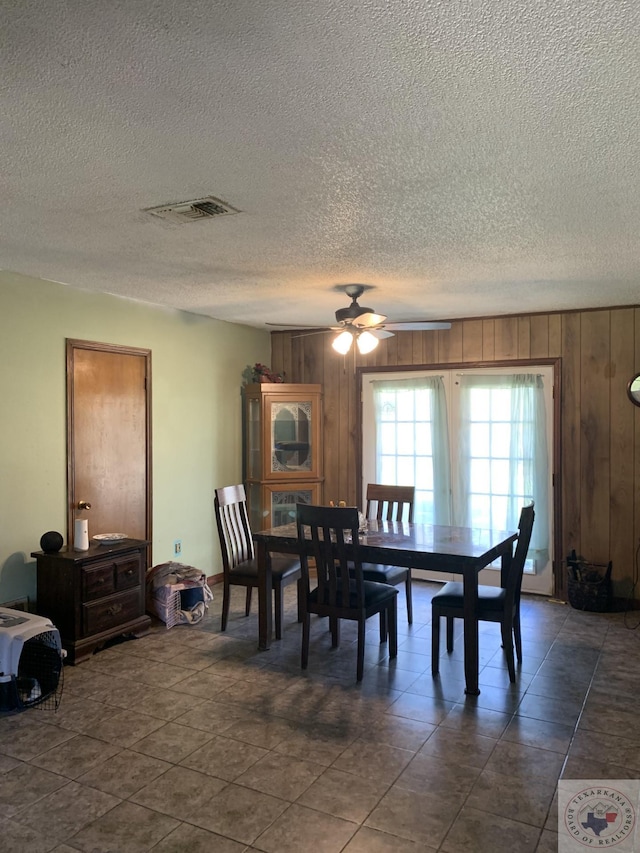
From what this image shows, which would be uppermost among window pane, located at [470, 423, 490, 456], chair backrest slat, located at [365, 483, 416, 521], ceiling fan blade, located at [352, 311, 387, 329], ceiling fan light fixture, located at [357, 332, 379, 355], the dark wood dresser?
ceiling fan blade, located at [352, 311, 387, 329]

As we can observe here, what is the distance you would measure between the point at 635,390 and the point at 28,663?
4.64 m

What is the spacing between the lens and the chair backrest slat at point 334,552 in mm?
3559

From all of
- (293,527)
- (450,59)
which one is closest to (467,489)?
(293,527)

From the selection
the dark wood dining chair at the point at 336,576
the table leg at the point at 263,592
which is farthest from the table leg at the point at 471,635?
the table leg at the point at 263,592

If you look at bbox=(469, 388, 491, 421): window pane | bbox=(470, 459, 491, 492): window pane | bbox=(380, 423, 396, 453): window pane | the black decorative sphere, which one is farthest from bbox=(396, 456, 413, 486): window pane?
the black decorative sphere

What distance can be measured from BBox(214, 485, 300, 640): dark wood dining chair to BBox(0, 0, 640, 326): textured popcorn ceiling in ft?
5.70

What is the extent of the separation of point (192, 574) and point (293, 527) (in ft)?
3.06

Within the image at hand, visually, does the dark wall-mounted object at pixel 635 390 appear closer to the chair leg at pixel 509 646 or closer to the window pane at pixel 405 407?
the window pane at pixel 405 407

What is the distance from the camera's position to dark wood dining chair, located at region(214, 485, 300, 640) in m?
4.31

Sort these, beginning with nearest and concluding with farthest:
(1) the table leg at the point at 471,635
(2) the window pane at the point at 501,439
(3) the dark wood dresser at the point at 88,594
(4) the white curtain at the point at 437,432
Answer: (1) the table leg at the point at 471,635 < (3) the dark wood dresser at the point at 88,594 < (2) the window pane at the point at 501,439 < (4) the white curtain at the point at 437,432

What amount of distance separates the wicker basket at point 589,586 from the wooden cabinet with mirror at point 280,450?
2.40 m

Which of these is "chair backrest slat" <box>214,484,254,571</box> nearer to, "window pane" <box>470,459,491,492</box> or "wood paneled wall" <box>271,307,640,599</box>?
"wood paneled wall" <box>271,307,640,599</box>

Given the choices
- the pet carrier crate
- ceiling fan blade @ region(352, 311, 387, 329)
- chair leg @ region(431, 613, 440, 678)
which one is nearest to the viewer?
the pet carrier crate

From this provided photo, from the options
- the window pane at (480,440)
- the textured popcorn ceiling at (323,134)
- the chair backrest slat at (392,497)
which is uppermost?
the textured popcorn ceiling at (323,134)
